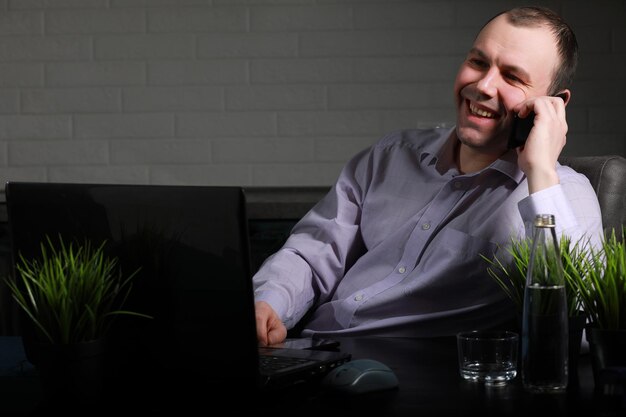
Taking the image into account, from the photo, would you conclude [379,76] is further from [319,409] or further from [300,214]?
[319,409]

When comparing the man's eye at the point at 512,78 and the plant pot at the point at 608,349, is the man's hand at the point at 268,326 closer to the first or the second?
the plant pot at the point at 608,349

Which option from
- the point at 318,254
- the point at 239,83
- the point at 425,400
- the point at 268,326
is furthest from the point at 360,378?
the point at 239,83

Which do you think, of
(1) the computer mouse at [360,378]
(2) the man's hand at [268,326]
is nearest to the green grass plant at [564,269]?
(1) the computer mouse at [360,378]


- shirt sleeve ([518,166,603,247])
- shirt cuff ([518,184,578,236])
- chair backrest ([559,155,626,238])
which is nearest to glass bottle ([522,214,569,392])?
shirt sleeve ([518,166,603,247])

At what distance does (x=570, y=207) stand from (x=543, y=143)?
15cm

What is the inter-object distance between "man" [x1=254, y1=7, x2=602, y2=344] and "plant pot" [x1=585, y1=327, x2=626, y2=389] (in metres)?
0.52

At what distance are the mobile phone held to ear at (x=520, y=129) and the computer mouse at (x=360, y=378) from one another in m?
0.85

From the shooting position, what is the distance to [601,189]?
2.17 metres

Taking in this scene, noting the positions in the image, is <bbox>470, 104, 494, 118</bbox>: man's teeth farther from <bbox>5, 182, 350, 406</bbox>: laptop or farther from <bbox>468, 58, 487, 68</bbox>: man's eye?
<bbox>5, 182, 350, 406</bbox>: laptop

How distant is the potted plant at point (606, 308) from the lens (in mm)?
1276

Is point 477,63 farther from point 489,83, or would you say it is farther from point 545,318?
point 545,318

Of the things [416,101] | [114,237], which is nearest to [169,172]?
[416,101]

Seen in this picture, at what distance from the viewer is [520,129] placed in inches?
78.1

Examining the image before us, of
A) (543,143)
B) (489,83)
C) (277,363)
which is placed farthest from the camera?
(489,83)
